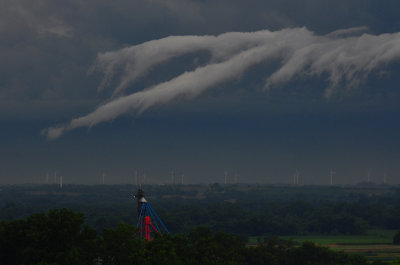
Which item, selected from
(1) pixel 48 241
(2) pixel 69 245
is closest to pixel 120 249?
(2) pixel 69 245

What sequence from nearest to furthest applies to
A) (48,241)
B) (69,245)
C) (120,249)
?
(48,241) → (69,245) → (120,249)

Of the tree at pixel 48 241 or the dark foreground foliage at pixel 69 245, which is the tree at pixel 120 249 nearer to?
the dark foreground foliage at pixel 69 245

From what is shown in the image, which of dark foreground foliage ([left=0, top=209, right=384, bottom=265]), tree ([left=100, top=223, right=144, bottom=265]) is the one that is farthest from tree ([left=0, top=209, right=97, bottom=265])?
tree ([left=100, top=223, right=144, bottom=265])

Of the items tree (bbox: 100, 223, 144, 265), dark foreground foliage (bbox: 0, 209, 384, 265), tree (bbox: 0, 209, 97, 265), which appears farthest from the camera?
tree (bbox: 100, 223, 144, 265)

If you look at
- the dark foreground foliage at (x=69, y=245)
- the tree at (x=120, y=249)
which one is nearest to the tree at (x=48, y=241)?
the dark foreground foliage at (x=69, y=245)

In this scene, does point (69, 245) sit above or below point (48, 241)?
below

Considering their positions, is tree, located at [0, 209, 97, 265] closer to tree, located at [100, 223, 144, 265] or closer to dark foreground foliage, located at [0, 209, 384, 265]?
dark foreground foliage, located at [0, 209, 384, 265]

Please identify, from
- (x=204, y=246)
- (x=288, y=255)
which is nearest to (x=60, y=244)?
(x=204, y=246)

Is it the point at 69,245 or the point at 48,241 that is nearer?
the point at 48,241

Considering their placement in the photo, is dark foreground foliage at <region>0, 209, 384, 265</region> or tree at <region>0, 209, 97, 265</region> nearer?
tree at <region>0, 209, 97, 265</region>

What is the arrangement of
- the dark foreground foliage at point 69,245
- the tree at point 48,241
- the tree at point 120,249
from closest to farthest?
the tree at point 48,241, the dark foreground foliage at point 69,245, the tree at point 120,249

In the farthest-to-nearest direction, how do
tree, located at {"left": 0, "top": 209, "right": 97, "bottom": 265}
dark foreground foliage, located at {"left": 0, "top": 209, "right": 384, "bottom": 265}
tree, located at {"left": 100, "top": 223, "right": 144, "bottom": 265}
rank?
tree, located at {"left": 100, "top": 223, "right": 144, "bottom": 265} → dark foreground foliage, located at {"left": 0, "top": 209, "right": 384, "bottom": 265} → tree, located at {"left": 0, "top": 209, "right": 97, "bottom": 265}

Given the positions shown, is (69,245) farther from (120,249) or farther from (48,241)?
(120,249)
